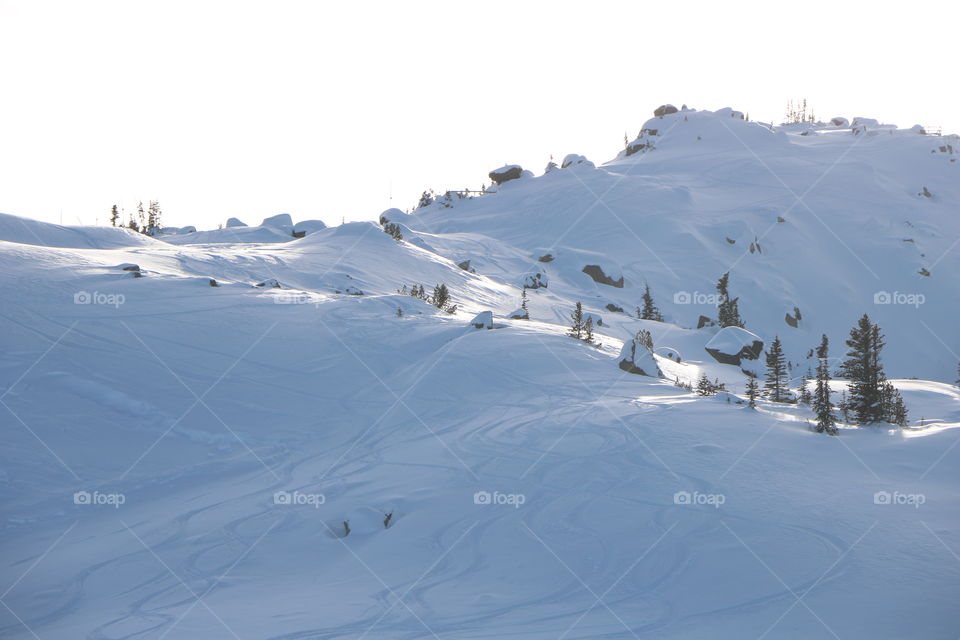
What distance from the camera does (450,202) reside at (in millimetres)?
46750

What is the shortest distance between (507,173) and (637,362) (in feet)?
127

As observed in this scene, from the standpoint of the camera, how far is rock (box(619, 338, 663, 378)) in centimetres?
1276

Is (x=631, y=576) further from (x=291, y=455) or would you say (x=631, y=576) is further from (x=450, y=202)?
(x=450, y=202)

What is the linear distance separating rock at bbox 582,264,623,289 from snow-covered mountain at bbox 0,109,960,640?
1126cm

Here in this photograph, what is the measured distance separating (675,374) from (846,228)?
97.6ft

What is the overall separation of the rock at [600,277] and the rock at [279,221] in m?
13.4

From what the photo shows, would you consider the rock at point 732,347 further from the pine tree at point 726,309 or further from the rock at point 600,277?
the rock at point 600,277

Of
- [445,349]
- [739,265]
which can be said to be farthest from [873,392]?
[739,265]

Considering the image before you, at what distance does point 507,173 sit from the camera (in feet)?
163

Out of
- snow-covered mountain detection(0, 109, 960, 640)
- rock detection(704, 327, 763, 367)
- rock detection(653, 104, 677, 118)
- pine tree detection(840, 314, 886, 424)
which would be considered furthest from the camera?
rock detection(653, 104, 677, 118)

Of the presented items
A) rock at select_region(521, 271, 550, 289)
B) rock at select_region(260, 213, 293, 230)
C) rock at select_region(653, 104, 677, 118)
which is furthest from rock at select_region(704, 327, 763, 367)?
rock at select_region(653, 104, 677, 118)

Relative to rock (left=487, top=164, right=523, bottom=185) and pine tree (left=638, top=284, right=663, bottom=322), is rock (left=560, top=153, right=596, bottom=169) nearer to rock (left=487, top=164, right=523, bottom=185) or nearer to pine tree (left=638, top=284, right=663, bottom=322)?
rock (left=487, top=164, right=523, bottom=185)

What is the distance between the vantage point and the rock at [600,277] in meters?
31.0

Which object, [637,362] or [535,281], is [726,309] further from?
[637,362]
